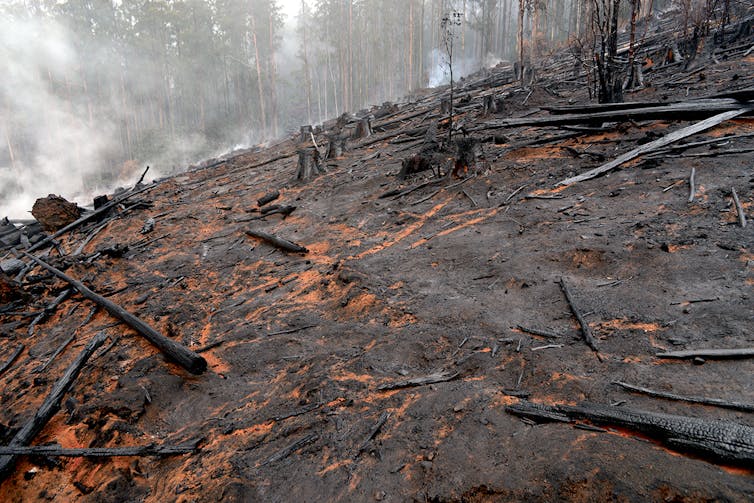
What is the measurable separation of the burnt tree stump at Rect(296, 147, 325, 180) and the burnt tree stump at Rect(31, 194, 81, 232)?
605 cm

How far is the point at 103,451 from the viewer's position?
10.2ft

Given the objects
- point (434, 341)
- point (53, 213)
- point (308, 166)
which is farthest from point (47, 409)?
point (53, 213)

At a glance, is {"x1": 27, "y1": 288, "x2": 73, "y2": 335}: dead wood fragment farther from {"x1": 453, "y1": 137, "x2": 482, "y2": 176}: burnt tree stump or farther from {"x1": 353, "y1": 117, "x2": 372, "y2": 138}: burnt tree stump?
{"x1": 353, "y1": 117, "x2": 372, "y2": 138}: burnt tree stump

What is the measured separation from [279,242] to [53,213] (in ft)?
24.4

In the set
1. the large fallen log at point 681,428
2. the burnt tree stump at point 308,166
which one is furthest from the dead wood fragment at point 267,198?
the large fallen log at point 681,428

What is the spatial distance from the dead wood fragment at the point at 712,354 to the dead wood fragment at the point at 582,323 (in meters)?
0.40

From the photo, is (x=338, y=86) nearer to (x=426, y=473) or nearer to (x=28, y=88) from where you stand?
(x=28, y=88)

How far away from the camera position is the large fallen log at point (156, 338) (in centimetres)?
389

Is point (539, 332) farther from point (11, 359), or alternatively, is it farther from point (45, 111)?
point (45, 111)

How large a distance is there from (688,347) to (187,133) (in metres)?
44.1

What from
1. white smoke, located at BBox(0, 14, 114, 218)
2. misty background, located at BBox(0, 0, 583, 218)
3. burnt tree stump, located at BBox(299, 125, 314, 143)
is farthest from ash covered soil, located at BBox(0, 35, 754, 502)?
white smoke, located at BBox(0, 14, 114, 218)

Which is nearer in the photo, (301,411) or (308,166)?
(301,411)

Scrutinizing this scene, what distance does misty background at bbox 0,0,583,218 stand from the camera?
34062mm

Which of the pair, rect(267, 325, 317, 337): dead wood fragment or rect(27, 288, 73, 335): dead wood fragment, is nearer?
rect(267, 325, 317, 337): dead wood fragment
